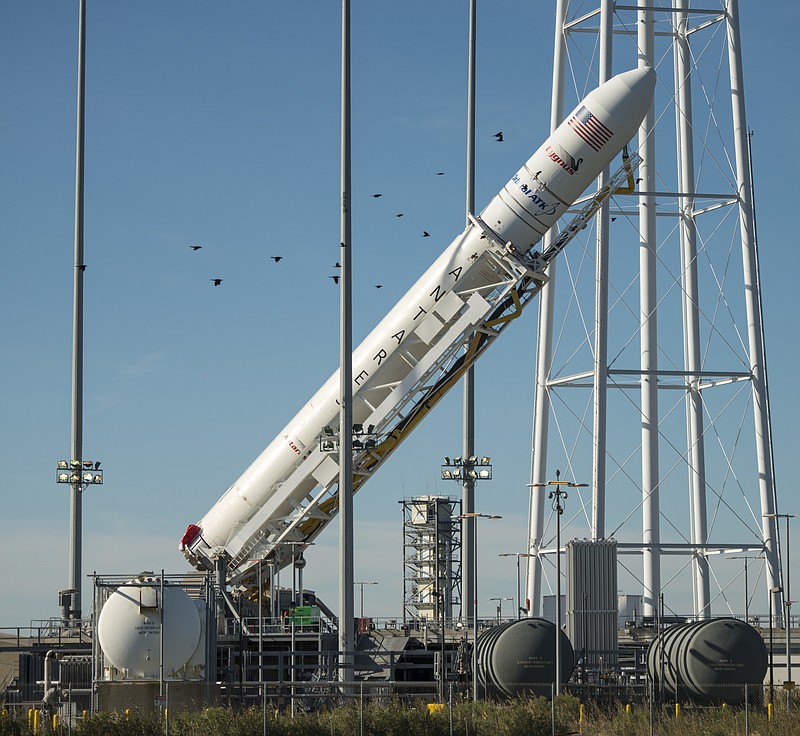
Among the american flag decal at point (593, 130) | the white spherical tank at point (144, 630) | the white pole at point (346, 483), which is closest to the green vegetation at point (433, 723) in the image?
the white spherical tank at point (144, 630)

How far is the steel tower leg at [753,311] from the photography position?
4784cm

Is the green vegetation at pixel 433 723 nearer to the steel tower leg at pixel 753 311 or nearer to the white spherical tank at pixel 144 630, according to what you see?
the white spherical tank at pixel 144 630

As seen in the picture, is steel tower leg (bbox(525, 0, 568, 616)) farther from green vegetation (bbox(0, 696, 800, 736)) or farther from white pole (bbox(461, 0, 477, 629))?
green vegetation (bbox(0, 696, 800, 736))

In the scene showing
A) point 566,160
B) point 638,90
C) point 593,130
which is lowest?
point 566,160

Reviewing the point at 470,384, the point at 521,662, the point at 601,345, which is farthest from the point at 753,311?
the point at 521,662

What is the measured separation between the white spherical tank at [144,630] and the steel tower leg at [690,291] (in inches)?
773

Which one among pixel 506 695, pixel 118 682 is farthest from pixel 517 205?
pixel 118 682

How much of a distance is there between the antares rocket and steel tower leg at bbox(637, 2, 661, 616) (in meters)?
10.4

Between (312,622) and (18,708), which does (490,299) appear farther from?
(18,708)

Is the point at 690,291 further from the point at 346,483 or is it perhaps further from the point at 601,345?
the point at 346,483

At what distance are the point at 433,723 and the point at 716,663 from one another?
752cm

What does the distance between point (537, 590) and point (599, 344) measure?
8216 millimetres

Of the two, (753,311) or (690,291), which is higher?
(690,291)

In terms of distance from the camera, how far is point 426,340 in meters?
39.3
